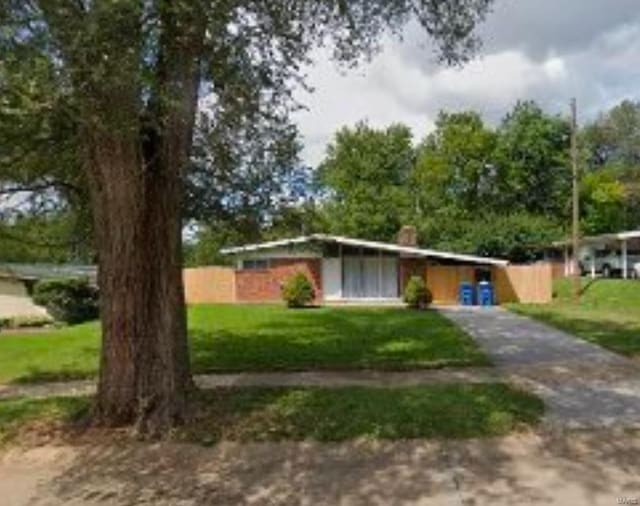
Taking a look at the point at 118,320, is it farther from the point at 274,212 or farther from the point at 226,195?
the point at 274,212

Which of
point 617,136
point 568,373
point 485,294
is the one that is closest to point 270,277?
point 485,294

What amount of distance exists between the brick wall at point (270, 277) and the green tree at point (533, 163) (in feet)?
102

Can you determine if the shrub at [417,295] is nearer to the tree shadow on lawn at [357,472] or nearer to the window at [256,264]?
the window at [256,264]

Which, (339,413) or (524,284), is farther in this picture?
(524,284)

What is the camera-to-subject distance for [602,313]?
31.9 meters

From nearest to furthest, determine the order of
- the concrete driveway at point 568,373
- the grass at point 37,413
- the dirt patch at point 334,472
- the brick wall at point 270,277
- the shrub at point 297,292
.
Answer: the dirt patch at point 334,472
the concrete driveway at point 568,373
the grass at point 37,413
the shrub at point 297,292
the brick wall at point 270,277

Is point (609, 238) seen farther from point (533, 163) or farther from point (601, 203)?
point (601, 203)

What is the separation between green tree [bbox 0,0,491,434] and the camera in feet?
31.1

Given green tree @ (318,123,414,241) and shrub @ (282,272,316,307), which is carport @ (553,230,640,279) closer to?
green tree @ (318,123,414,241)

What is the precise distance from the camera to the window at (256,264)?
45.7 meters

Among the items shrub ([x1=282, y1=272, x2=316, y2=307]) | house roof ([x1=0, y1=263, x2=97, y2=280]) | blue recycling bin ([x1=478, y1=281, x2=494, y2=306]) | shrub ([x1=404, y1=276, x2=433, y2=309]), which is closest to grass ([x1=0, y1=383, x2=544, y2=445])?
shrub ([x1=404, y1=276, x2=433, y2=309])

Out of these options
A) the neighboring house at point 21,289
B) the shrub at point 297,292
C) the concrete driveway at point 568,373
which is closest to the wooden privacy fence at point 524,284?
the shrub at point 297,292

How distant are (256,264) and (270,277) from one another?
912 millimetres

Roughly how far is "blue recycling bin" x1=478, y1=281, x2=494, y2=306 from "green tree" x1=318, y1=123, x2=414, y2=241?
26563mm
